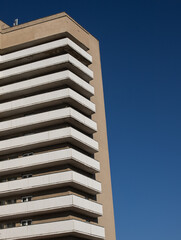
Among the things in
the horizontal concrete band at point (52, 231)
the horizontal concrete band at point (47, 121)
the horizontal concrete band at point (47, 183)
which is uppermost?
the horizontal concrete band at point (47, 121)

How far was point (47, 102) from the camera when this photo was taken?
44375 millimetres

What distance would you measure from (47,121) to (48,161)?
4.67 m

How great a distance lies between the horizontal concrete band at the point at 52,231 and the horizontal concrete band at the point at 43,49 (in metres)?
20.6

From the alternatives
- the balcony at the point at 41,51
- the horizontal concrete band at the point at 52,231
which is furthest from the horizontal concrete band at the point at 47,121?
the horizontal concrete band at the point at 52,231

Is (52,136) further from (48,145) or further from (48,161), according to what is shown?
(48,161)

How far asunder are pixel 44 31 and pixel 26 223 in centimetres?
2288

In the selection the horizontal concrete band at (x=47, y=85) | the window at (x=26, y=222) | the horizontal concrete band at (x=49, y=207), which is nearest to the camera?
the horizontal concrete band at (x=49, y=207)

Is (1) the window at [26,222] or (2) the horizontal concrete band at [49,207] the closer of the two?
(2) the horizontal concrete band at [49,207]

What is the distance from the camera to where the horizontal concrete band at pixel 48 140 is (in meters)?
41.7

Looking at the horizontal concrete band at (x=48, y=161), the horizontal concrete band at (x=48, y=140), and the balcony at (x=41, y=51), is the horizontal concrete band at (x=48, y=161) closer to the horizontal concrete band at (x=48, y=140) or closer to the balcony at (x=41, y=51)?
the horizontal concrete band at (x=48, y=140)

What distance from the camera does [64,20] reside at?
48.7 metres

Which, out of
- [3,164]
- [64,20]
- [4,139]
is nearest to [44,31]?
[64,20]

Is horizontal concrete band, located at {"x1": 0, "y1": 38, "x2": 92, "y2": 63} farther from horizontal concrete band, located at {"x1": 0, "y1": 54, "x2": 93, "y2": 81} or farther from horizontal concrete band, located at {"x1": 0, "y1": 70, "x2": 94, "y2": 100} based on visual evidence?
horizontal concrete band, located at {"x1": 0, "y1": 70, "x2": 94, "y2": 100}

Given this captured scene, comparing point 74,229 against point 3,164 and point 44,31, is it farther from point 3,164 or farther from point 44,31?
point 44,31
